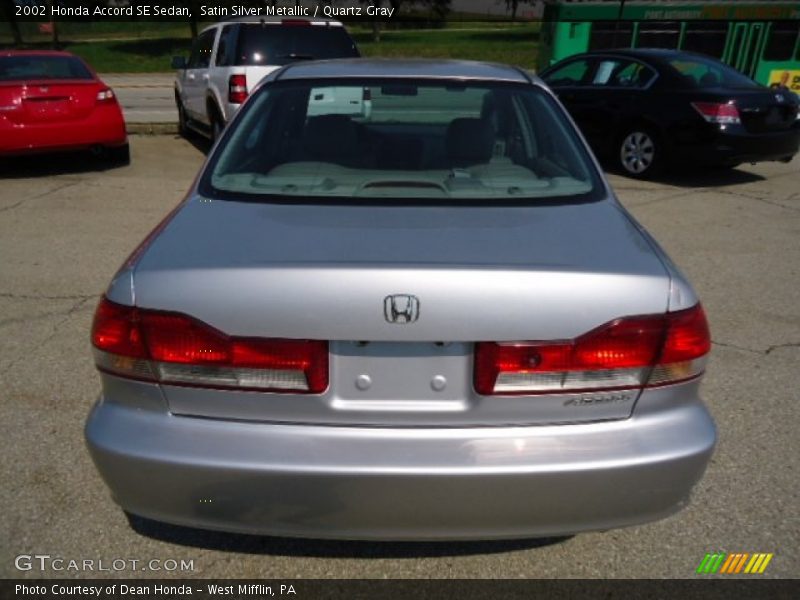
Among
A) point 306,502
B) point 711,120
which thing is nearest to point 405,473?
point 306,502

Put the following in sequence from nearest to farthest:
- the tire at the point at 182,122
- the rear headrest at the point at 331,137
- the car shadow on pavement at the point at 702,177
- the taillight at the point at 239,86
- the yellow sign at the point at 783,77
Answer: the rear headrest at the point at 331,137 → the taillight at the point at 239,86 → the car shadow on pavement at the point at 702,177 → the tire at the point at 182,122 → the yellow sign at the point at 783,77

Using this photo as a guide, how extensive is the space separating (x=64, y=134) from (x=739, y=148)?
802 centimetres

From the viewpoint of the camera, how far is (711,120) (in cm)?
781

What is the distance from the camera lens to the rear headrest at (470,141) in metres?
2.82

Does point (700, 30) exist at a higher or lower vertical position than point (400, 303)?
lower

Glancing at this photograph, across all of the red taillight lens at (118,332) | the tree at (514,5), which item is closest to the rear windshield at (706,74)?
the red taillight lens at (118,332)

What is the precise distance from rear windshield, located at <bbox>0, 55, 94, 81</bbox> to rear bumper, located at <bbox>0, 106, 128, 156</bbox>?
68 centimetres

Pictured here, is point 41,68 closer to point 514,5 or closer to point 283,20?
point 283,20

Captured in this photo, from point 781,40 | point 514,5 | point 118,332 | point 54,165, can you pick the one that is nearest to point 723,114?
point 118,332

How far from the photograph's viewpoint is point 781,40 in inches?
583

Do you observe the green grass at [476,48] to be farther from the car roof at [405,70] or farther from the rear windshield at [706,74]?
the car roof at [405,70]

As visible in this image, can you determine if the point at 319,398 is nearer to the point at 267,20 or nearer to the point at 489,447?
the point at 489,447

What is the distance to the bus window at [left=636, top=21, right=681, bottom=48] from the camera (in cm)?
1441

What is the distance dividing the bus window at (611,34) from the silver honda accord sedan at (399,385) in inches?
571
